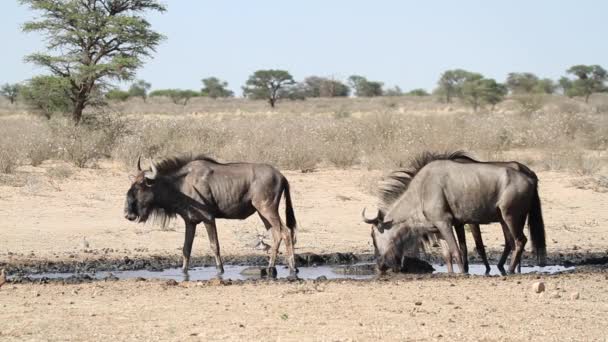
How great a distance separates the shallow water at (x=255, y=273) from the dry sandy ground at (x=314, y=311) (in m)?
1.24

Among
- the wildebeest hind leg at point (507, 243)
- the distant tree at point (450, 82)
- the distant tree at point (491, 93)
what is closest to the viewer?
the wildebeest hind leg at point (507, 243)

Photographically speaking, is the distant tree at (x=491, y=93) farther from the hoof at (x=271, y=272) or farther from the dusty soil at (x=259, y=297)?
the hoof at (x=271, y=272)

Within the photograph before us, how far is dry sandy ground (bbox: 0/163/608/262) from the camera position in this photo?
48.9ft

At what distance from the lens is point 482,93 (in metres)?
55.2

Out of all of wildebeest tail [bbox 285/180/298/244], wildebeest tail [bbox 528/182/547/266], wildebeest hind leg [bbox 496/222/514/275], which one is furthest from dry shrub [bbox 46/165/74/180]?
wildebeest tail [bbox 528/182/547/266]

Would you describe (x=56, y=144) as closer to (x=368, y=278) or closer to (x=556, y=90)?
(x=368, y=278)

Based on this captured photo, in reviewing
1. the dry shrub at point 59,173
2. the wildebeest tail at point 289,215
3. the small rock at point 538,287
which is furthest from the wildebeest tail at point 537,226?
the dry shrub at point 59,173

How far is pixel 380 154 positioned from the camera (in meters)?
23.3

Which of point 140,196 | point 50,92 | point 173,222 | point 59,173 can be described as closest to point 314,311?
point 140,196

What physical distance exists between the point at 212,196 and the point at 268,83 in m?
60.3

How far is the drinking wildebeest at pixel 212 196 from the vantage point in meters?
12.6

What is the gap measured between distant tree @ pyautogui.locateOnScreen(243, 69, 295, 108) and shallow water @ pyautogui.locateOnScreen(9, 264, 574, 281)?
5784 cm

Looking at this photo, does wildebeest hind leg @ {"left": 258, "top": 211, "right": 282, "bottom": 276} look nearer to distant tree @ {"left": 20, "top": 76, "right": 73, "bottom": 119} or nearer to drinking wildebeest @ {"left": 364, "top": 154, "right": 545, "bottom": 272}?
drinking wildebeest @ {"left": 364, "top": 154, "right": 545, "bottom": 272}

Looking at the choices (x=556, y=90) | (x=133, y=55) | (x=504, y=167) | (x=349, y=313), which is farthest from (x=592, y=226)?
(x=556, y=90)
